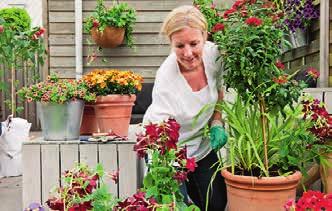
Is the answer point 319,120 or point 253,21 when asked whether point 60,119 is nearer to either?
point 253,21

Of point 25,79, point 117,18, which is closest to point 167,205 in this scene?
point 117,18

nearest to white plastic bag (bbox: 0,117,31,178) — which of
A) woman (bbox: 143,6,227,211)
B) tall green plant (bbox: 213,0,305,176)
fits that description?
woman (bbox: 143,6,227,211)

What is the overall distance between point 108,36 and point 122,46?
1.07ft

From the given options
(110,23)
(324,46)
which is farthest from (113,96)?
(110,23)

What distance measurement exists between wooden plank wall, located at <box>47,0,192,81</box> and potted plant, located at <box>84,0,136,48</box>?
181 millimetres

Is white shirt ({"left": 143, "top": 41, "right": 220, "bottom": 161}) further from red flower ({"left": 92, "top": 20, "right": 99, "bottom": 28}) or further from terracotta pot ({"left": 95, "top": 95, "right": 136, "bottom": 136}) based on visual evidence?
red flower ({"left": 92, "top": 20, "right": 99, "bottom": 28})

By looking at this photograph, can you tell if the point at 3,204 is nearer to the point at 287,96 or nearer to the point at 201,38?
the point at 201,38

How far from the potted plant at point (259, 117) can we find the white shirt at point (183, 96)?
0.28ft

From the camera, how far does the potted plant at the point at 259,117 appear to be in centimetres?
153

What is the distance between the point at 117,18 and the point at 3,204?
8.10 ft

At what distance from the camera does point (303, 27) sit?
299 centimetres

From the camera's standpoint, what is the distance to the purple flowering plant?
9.40ft

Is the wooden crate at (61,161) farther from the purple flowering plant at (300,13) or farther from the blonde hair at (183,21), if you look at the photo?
the purple flowering plant at (300,13)

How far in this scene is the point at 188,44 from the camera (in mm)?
1655
